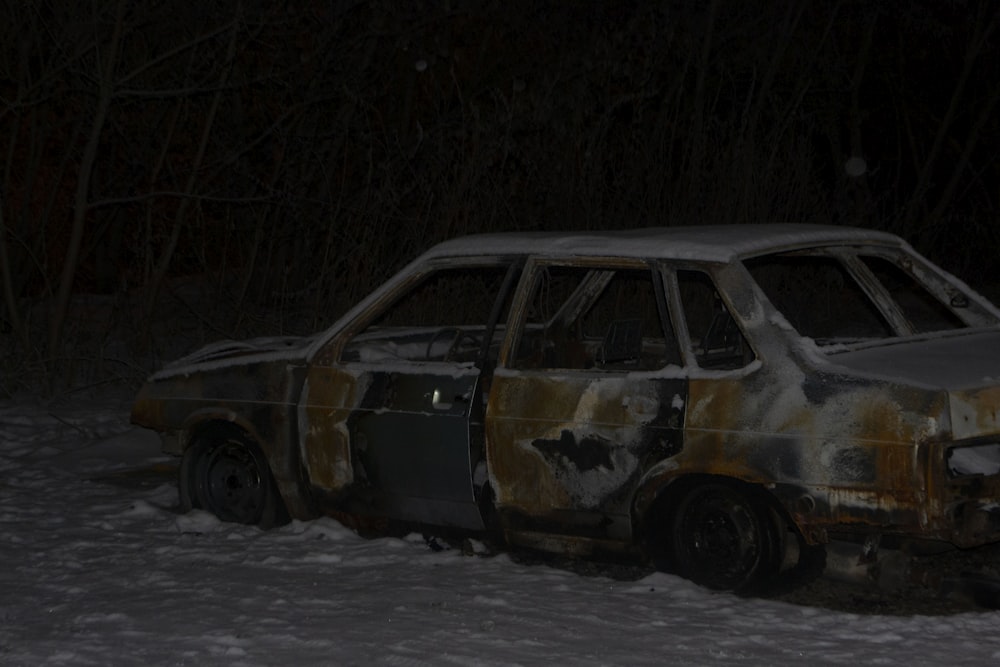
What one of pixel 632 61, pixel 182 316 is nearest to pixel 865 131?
pixel 632 61

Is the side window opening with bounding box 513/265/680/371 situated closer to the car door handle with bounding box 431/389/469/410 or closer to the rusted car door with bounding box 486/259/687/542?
the rusted car door with bounding box 486/259/687/542

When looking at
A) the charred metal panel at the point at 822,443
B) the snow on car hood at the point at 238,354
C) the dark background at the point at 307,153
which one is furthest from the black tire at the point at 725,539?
the dark background at the point at 307,153

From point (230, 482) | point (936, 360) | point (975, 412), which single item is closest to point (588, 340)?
point (230, 482)

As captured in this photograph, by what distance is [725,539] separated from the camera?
18.5ft

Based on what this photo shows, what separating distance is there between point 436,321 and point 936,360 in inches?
267

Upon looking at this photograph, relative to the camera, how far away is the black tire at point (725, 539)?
217 inches

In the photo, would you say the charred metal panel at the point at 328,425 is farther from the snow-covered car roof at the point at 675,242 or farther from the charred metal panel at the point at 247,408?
the snow-covered car roof at the point at 675,242

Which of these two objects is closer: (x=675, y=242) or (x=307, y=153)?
(x=675, y=242)

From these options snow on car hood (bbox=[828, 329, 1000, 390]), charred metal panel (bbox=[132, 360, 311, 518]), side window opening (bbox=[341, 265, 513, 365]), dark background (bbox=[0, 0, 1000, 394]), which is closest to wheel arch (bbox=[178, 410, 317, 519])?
charred metal panel (bbox=[132, 360, 311, 518])

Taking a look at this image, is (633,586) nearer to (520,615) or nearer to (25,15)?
(520,615)

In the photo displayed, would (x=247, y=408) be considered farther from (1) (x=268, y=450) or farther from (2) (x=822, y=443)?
(2) (x=822, y=443)

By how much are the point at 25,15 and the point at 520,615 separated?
9.11 metres

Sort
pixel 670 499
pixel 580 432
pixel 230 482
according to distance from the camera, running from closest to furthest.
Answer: pixel 670 499 → pixel 580 432 → pixel 230 482

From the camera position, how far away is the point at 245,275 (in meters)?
13.3
